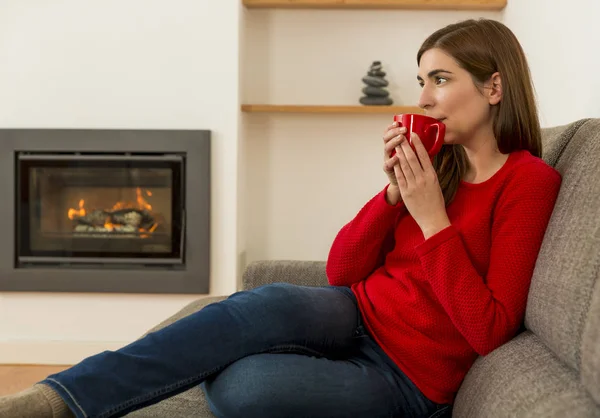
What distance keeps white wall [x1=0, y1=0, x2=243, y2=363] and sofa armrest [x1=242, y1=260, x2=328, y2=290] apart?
935mm

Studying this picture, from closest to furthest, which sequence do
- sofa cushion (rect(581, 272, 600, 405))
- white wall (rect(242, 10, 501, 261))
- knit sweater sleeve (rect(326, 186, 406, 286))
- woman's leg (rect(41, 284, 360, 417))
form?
1. sofa cushion (rect(581, 272, 600, 405))
2. woman's leg (rect(41, 284, 360, 417))
3. knit sweater sleeve (rect(326, 186, 406, 286))
4. white wall (rect(242, 10, 501, 261))

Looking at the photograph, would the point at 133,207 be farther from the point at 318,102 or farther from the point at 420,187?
the point at 420,187

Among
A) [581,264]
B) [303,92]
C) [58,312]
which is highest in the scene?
[303,92]

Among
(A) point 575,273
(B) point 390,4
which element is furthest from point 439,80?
(B) point 390,4

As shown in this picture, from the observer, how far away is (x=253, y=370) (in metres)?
1.20

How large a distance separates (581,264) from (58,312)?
2652 mm

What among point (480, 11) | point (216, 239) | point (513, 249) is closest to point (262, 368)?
point (513, 249)

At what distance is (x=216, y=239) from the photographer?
3.16 metres

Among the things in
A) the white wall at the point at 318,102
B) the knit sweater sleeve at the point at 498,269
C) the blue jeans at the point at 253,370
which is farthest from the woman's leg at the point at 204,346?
the white wall at the point at 318,102

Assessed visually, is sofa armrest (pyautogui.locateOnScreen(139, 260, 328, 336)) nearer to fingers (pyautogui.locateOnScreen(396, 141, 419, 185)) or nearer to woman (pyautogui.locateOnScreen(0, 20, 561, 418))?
woman (pyautogui.locateOnScreen(0, 20, 561, 418))

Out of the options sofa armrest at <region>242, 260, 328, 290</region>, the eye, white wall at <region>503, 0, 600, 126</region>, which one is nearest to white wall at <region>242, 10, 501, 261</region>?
white wall at <region>503, 0, 600, 126</region>

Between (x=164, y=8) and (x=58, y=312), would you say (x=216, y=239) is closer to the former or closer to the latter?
(x=58, y=312)

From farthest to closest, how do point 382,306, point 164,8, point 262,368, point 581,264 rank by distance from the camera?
point 164,8, point 382,306, point 262,368, point 581,264

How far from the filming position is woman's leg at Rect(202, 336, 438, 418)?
116 cm
